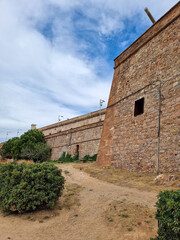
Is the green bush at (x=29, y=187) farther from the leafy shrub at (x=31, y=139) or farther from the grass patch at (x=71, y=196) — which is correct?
the leafy shrub at (x=31, y=139)

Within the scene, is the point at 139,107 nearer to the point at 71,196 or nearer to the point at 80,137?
the point at 71,196

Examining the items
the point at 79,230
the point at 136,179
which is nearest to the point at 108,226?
the point at 79,230

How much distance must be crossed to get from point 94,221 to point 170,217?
190cm

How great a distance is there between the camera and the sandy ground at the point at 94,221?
Answer: 306 cm

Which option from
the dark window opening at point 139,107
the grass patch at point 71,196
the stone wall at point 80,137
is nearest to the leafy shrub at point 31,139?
the stone wall at point 80,137

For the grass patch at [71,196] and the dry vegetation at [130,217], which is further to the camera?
the grass patch at [71,196]

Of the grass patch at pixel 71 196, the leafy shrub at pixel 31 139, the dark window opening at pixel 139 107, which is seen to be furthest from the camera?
the leafy shrub at pixel 31 139

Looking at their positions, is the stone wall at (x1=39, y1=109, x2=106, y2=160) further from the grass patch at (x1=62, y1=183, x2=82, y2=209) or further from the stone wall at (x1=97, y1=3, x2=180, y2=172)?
the grass patch at (x1=62, y1=183, x2=82, y2=209)

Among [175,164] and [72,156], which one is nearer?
[175,164]

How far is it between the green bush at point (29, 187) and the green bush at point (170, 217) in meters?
2.82

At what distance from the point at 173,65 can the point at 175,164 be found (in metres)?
3.79

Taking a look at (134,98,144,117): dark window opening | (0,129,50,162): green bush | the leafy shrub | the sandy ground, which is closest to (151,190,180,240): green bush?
the sandy ground

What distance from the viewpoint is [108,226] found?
3.29 m

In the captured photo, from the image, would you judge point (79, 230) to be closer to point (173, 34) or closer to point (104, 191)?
point (104, 191)
